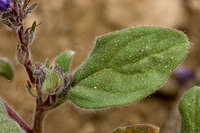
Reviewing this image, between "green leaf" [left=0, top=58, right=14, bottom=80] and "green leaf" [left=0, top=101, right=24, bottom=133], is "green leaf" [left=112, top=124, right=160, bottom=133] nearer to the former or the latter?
"green leaf" [left=0, top=101, right=24, bottom=133]

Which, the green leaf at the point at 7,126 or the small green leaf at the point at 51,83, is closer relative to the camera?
the green leaf at the point at 7,126

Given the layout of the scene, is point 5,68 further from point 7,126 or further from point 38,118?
point 7,126

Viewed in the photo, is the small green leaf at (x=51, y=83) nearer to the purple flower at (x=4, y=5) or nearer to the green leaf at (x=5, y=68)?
the purple flower at (x=4, y=5)

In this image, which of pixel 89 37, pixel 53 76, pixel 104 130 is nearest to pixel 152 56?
pixel 53 76

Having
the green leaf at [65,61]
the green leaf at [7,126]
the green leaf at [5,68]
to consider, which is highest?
the green leaf at [65,61]

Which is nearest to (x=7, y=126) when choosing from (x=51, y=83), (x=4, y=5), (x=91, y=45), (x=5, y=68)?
(x=51, y=83)

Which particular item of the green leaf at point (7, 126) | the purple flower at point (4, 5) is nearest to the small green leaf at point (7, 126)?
the green leaf at point (7, 126)
